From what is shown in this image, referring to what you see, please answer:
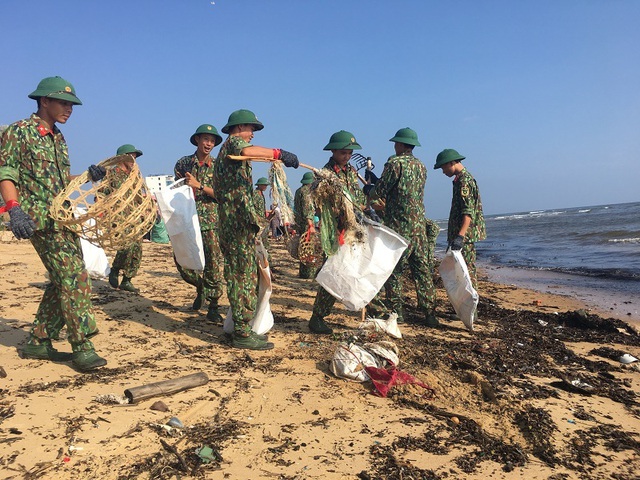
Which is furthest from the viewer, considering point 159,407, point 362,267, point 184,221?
point 184,221

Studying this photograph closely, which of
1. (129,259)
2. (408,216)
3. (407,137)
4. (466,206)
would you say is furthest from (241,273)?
(129,259)

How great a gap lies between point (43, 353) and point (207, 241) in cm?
208

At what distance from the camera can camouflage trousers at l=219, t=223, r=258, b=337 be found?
416cm

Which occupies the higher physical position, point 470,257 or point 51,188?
point 51,188

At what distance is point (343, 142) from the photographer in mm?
5035

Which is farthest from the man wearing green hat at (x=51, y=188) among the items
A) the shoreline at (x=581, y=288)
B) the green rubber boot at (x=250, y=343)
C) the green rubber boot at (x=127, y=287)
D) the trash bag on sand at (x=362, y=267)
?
the shoreline at (x=581, y=288)

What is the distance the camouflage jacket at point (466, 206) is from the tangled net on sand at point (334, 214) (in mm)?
1568

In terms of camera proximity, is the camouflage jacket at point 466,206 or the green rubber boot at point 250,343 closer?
the green rubber boot at point 250,343

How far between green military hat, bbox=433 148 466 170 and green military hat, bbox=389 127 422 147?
31 centimetres

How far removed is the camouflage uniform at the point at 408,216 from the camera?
535 cm

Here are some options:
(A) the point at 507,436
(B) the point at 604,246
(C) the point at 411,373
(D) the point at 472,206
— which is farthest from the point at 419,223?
(B) the point at 604,246

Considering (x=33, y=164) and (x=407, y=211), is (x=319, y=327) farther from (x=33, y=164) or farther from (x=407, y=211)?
(x=33, y=164)

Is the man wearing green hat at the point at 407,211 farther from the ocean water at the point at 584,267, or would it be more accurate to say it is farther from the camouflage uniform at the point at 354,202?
the ocean water at the point at 584,267

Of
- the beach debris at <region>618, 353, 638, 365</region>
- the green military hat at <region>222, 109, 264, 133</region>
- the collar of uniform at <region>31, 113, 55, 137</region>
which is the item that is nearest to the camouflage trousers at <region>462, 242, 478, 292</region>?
the beach debris at <region>618, 353, 638, 365</region>
